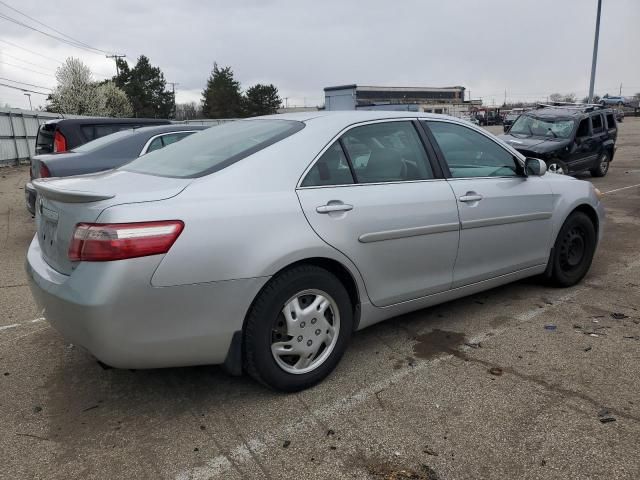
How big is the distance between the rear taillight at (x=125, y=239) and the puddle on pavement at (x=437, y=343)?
6.17 ft

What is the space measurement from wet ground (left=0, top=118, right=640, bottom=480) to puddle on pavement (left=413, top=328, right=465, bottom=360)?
1 cm

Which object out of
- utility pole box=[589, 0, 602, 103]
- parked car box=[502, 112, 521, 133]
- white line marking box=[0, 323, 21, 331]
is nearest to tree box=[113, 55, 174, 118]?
parked car box=[502, 112, 521, 133]

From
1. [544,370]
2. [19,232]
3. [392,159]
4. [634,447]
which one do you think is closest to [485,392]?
[544,370]

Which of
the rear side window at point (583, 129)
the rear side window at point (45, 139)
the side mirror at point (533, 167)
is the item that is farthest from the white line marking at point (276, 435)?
the rear side window at point (583, 129)

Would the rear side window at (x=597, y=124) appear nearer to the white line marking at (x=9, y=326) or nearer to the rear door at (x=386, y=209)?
the rear door at (x=386, y=209)

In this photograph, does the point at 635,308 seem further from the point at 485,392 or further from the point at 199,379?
the point at 199,379

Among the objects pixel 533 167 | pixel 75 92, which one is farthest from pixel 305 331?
pixel 75 92

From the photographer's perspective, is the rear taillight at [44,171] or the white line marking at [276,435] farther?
the rear taillight at [44,171]

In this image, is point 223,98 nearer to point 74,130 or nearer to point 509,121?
point 509,121

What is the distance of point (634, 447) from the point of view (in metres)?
2.53

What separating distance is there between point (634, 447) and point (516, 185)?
2.17 m

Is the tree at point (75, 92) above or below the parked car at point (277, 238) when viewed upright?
above

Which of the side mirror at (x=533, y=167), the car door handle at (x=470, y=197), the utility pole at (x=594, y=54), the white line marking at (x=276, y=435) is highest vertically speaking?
the utility pole at (x=594, y=54)

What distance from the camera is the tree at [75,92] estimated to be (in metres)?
48.6
